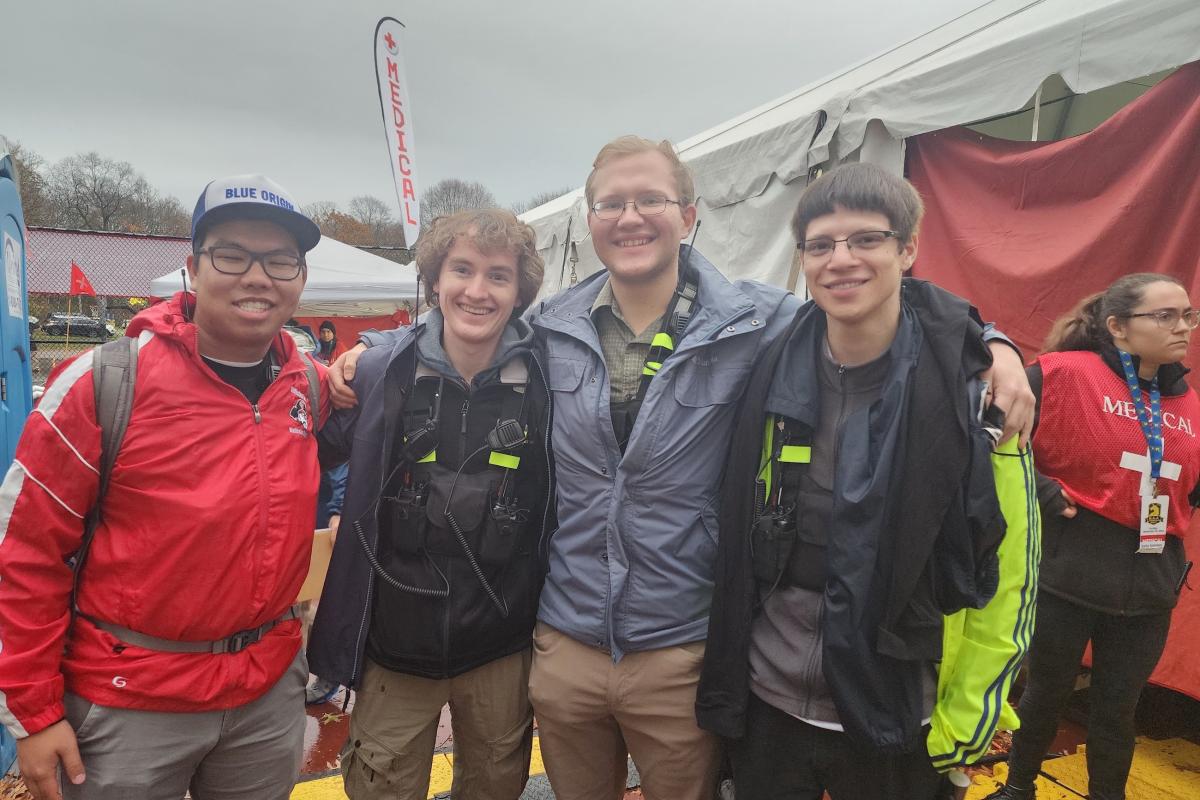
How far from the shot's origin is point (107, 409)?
1.65 m

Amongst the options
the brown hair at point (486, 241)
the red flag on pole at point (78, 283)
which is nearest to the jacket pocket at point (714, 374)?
the brown hair at point (486, 241)

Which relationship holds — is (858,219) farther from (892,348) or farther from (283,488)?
(283,488)

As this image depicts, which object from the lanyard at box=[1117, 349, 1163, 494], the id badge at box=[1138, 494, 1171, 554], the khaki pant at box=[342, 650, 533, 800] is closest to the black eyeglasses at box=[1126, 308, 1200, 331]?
the lanyard at box=[1117, 349, 1163, 494]

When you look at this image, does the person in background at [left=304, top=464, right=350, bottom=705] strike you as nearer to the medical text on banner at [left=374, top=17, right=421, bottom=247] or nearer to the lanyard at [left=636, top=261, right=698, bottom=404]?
the lanyard at [left=636, top=261, right=698, bottom=404]

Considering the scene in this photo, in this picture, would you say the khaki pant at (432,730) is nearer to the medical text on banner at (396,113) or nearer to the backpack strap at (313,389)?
the backpack strap at (313,389)

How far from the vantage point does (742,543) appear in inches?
69.4

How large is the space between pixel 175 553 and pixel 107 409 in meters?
0.40

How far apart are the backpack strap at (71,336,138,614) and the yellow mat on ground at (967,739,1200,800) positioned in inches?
140

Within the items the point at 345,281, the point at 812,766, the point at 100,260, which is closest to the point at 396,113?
the point at 345,281

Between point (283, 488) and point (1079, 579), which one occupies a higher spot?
point (283, 488)

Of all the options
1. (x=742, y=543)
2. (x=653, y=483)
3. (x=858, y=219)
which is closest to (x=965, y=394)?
(x=858, y=219)

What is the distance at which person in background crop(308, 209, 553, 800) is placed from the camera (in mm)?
2047

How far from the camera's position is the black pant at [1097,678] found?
2607 mm

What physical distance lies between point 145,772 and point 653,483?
1.49 m
